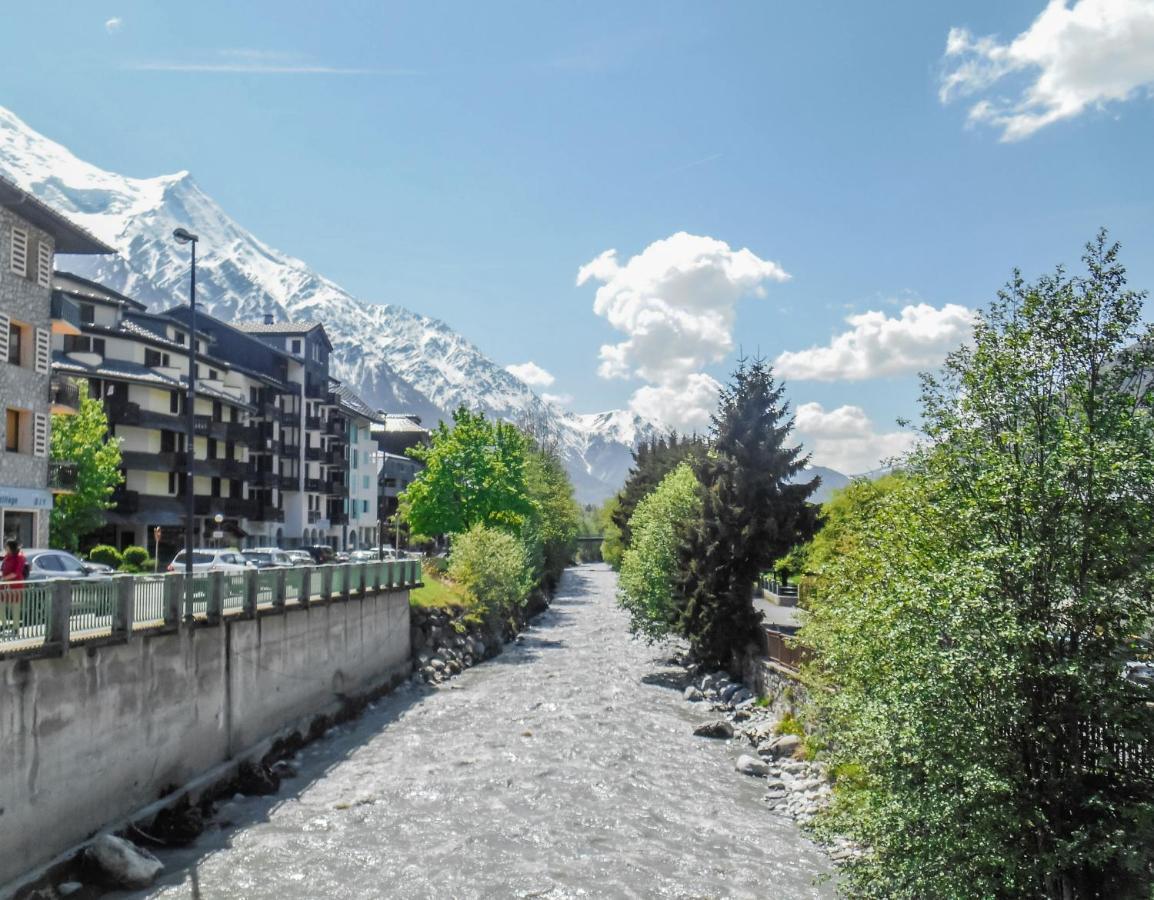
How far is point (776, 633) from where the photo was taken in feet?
119

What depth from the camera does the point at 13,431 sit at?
125 ft

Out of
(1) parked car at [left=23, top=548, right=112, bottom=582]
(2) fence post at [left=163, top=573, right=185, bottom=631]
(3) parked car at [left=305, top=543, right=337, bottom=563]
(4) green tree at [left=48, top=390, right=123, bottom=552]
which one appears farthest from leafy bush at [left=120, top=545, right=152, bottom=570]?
(2) fence post at [left=163, top=573, right=185, bottom=631]

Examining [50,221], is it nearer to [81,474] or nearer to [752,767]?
[81,474]

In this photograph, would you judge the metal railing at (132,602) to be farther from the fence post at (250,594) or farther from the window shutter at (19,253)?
the window shutter at (19,253)

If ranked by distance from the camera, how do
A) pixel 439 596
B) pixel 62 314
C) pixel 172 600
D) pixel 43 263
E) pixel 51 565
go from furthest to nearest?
1. pixel 439 596
2. pixel 62 314
3. pixel 43 263
4. pixel 51 565
5. pixel 172 600

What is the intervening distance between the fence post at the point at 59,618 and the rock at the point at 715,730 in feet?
69.6

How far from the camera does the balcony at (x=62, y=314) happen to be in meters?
40.6

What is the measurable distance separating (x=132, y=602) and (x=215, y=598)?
4.81 metres

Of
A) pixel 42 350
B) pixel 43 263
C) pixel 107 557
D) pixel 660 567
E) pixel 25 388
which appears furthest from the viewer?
pixel 660 567

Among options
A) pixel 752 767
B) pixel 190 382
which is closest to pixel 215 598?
pixel 190 382

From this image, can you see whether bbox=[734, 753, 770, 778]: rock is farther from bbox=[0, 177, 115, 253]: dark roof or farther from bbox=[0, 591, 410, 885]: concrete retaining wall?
bbox=[0, 177, 115, 253]: dark roof

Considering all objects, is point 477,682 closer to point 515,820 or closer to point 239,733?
point 239,733

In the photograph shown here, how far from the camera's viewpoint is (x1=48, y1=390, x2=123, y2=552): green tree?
1932 inches

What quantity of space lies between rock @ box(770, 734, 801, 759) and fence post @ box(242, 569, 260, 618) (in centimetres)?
1573
